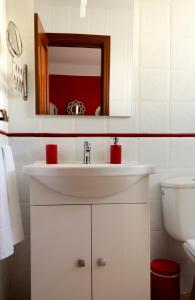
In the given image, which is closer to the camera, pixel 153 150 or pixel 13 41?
pixel 13 41

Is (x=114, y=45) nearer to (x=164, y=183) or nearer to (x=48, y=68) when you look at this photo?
(x=48, y=68)

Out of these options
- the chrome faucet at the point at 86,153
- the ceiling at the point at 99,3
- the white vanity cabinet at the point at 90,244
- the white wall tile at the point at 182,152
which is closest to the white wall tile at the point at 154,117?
the white wall tile at the point at 182,152

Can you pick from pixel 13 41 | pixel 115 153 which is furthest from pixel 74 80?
pixel 115 153

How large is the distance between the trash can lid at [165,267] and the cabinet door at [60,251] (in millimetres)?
430

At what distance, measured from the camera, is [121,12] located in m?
1.51

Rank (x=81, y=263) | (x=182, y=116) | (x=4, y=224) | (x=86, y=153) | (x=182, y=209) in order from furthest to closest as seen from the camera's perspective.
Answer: (x=182, y=116)
(x=86, y=153)
(x=182, y=209)
(x=81, y=263)
(x=4, y=224)

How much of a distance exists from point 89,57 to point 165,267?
127 centimetres

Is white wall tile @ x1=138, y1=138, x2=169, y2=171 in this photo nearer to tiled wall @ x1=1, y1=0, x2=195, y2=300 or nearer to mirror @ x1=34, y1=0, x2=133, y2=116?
tiled wall @ x1=1, y1=0, x2=195, y2=300

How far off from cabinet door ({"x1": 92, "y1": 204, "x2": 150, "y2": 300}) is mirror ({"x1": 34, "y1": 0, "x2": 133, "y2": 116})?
61cm

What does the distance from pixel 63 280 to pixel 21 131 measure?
2.69ft

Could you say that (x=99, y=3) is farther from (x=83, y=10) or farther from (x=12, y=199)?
(x=12, y=199)

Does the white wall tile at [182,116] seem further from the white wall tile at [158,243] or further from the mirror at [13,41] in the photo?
the mirror at [13,41]

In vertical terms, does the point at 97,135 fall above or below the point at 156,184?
above

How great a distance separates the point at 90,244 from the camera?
1185mm
